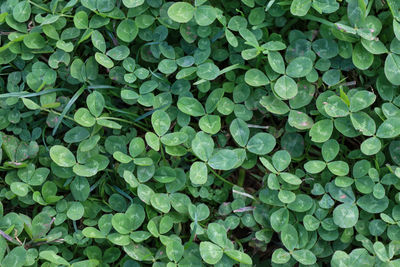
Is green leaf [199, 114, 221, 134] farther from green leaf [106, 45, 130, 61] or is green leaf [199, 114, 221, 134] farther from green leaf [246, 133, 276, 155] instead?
green leaf [106, 45, 130, 61]

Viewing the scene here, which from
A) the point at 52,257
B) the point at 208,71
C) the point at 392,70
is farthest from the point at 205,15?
the point at 52,257

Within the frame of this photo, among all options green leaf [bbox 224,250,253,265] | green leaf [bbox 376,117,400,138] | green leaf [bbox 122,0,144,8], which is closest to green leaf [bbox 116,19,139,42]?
green leaf [bbox 122,0,144,8]

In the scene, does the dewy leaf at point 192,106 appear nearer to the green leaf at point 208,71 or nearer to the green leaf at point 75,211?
the green leaf at point 208,71

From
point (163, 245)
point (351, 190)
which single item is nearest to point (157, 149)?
point (163, 245)

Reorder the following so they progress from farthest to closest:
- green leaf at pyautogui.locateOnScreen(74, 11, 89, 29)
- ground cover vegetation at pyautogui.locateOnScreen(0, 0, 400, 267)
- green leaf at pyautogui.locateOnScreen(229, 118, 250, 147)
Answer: green leaf at pyautogui.locateOnScreen(74, 11, 89, 29) → green leaf at pyautogui.locateOnScreen(229, 118, 250, 147) → ground cover vegetation at pyautogui.locateOnScreen(0, 0, 400, 267)

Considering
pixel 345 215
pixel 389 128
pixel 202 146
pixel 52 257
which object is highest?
pixel 389 128

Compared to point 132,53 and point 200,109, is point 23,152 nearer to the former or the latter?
point 132,53

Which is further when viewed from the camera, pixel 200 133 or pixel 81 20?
pixel 81 20

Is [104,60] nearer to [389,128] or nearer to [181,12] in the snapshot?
[181,12]

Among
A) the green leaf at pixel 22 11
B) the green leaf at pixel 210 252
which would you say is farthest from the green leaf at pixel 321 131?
the green leaf at pixel 22 11
